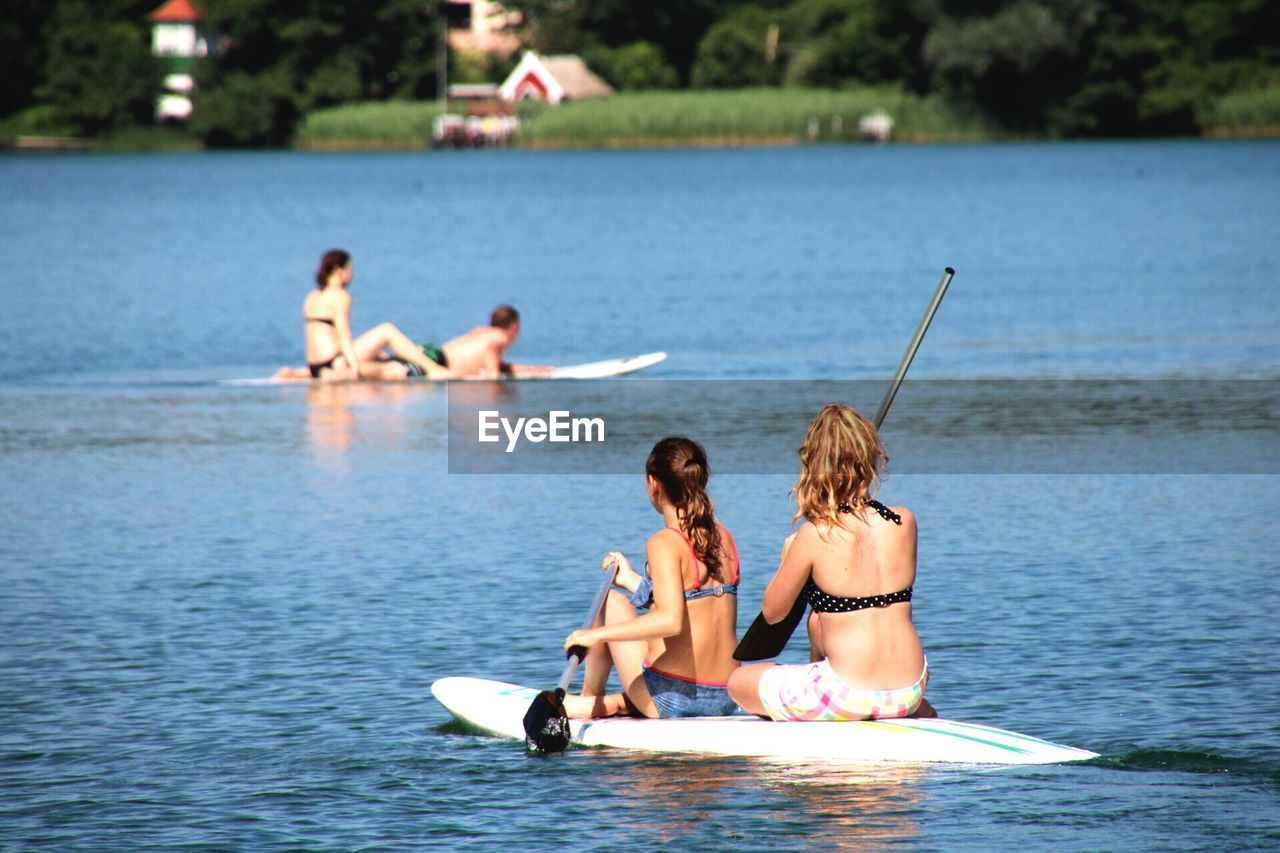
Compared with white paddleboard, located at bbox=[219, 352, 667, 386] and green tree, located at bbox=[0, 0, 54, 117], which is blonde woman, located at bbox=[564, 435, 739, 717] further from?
green tree, located at bbox=[0, 0, 54, 117]

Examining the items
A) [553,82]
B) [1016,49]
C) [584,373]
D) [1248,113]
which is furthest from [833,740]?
[553,82]

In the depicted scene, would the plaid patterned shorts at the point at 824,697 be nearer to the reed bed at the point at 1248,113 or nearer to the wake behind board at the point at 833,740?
the wake behind board at the point at 833,740

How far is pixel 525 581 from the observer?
11.7 m

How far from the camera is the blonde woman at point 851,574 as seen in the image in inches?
291

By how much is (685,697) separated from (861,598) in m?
1.12

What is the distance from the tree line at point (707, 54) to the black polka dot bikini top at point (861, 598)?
287 ft

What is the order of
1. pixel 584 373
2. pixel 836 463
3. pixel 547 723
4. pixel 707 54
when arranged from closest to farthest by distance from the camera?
1. pixel 836 463
2. pixel 547 723
3. pixel 584 373
4. pixel 707 54

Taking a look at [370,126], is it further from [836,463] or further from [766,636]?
[836,463]

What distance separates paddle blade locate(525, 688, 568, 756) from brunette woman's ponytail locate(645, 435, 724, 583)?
2.98 feet

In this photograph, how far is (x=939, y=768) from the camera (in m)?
7.85

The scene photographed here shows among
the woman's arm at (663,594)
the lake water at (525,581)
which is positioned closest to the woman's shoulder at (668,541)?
the woman's arm at (663,594)

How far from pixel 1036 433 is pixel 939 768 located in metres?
9.46

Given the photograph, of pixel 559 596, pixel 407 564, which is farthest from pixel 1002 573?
pixel 407 564

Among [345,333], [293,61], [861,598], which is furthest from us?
[293,61]
